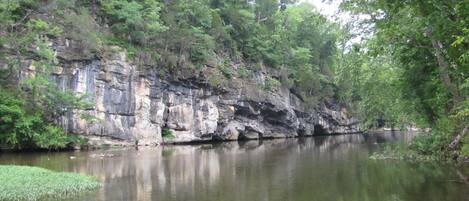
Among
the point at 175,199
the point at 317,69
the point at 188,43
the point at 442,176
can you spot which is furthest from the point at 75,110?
the point at 317,69

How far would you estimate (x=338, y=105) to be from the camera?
7244 cm

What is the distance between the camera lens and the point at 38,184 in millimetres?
14836

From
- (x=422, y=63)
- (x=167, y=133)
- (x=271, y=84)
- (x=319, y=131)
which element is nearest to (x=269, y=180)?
(x=422, y=63)

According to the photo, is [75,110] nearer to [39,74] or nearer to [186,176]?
[39,74]

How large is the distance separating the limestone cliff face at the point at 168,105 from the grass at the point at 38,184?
713 inches

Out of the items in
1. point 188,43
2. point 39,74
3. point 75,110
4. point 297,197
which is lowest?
point 297,197

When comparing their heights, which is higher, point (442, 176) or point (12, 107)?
point (12, 107)

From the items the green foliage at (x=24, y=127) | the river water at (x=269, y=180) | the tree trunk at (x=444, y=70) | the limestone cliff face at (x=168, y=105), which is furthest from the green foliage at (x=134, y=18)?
the tree trunk at (x=444, y=70)

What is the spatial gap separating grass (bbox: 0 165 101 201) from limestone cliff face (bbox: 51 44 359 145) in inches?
713

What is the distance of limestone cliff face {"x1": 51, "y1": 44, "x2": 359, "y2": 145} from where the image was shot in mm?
35938

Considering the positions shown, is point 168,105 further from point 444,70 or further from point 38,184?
point 444,70

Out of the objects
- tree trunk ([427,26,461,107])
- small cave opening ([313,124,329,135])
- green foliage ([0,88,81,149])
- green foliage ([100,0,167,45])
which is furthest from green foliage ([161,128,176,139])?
small cave opening ([313,124,329,135])

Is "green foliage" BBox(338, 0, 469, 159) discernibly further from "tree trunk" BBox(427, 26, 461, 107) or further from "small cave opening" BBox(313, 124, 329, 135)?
"small cave opening" BBox(313, 124, 329, 135)

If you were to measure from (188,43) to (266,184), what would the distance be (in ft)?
97.5
